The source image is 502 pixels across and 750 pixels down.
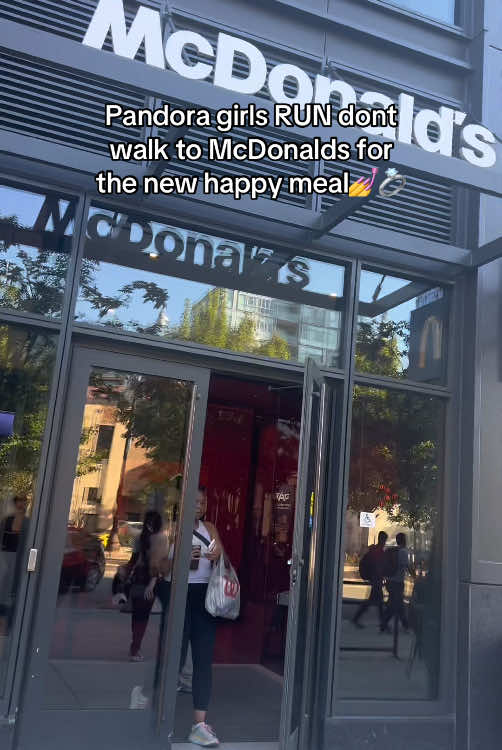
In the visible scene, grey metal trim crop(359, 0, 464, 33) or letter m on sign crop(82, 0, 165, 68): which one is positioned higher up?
grey metal trim crop(359, 0, 464, 33)

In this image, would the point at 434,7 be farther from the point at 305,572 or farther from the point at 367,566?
the point at 305,572

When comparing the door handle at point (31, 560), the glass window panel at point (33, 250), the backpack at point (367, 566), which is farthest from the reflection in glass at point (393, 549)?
the glass window panel at point (33, 250)

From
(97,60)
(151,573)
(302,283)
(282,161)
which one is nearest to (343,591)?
(151,573)

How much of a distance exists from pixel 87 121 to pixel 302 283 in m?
2.10

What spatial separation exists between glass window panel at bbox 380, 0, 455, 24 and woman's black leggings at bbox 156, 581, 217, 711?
5607 mm

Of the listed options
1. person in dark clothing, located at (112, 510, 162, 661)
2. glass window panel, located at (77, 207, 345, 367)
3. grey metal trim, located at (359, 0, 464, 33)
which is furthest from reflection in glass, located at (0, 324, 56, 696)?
grey metal trim, located at (359, 0, 464, 33)

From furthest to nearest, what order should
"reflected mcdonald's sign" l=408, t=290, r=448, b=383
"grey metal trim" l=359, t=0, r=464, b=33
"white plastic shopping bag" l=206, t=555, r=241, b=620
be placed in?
"grey metal trim" l=359, t=0, r=464, b=33
"reflected mcdonald's sign" l=408, t=290, r=448, b=383
"white plastic shopping bag" l=206, t=555, r=241, b=620

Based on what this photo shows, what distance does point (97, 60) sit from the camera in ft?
13.8

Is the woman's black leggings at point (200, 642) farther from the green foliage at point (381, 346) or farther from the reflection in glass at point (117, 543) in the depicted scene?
the green foliage at point (381, 346)

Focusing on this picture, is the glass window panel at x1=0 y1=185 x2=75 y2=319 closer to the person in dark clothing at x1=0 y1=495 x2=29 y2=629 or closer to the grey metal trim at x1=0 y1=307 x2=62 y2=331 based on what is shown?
the grey metal trim at x1=0 y1=307 x2=62 y2=331

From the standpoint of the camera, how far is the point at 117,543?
485 cm

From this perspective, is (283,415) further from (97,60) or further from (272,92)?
(97,60)

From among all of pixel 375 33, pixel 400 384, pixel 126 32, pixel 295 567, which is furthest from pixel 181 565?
pixel 375 33

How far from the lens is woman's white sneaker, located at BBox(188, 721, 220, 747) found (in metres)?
4.98
